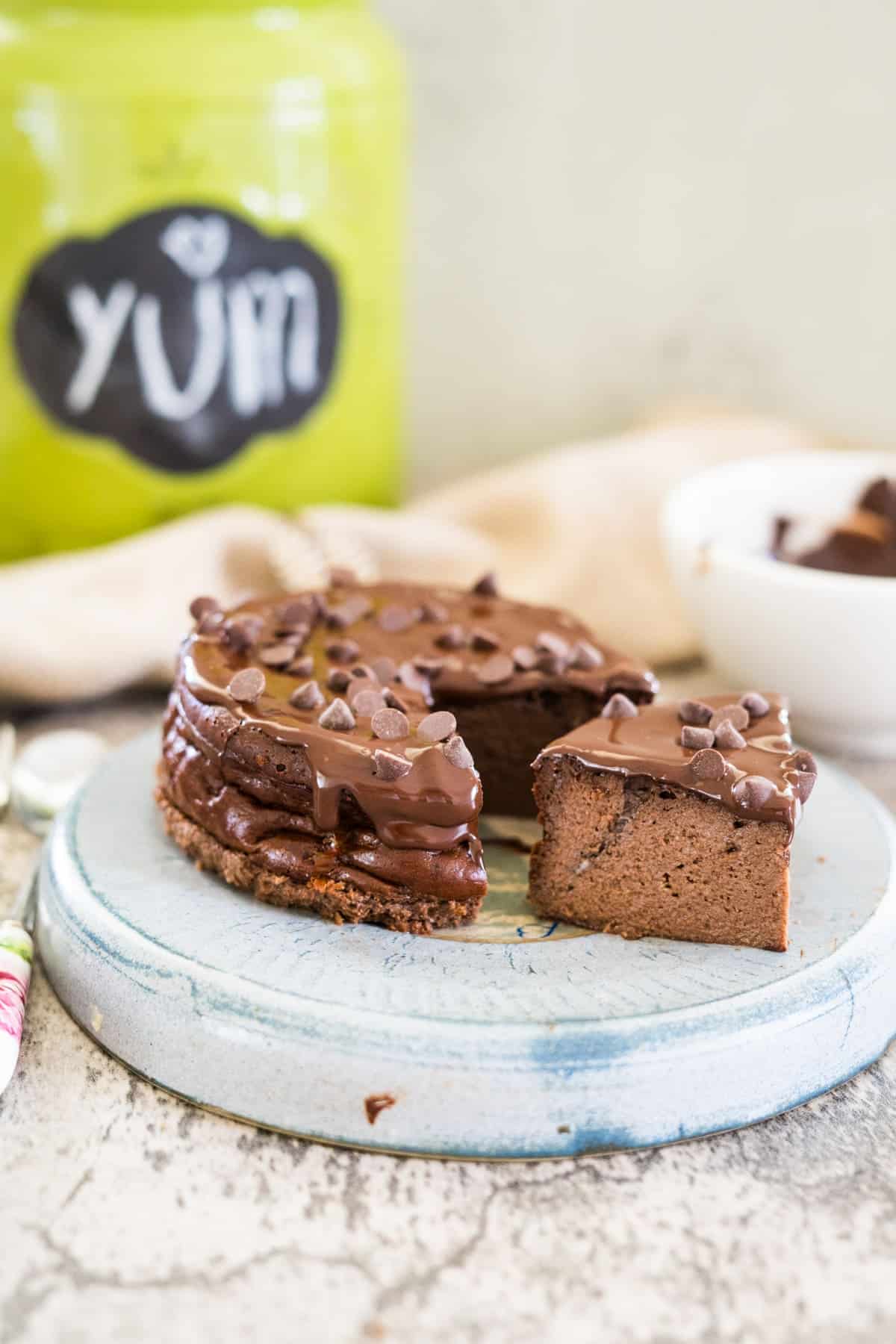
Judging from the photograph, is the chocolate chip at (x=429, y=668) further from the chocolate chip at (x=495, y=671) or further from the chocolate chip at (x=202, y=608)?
the chocolate chip at (x=202, y=608)

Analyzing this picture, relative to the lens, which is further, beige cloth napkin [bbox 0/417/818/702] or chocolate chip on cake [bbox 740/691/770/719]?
beige cloth napkin [bbox 0/417/818/702]

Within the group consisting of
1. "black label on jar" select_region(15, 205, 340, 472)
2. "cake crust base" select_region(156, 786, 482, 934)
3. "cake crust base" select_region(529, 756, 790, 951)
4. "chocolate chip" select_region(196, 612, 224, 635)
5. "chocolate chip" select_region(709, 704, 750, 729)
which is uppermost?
"black label on jar" select_region(15, 205, 340, 472)

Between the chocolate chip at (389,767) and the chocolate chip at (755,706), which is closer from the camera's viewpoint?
the chocolate chip at (389,767)

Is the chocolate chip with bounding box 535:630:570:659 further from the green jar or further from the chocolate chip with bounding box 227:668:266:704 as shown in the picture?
the green jar

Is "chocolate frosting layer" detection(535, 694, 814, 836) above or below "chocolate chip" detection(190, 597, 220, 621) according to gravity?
above

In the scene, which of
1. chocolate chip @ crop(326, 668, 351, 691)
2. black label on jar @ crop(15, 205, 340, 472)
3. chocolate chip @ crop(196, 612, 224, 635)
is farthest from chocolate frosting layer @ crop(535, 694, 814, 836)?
black label on jar @ crop(15, 205, 340, 472)

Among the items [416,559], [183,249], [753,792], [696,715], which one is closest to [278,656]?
[696,715]

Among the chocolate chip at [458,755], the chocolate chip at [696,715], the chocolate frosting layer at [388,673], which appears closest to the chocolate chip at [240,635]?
the chocolate frosting layer at [388,673]

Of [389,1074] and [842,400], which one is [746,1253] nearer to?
[389,1074]
